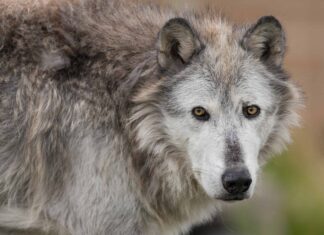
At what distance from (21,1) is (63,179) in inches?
57.5

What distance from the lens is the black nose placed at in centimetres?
771

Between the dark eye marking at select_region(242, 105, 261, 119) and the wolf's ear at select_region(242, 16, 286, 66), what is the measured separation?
1.51 ft

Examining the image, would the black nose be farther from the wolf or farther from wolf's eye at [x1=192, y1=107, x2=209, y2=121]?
wolf's eye at [x1=192, y1=107, x2=209, y2=121]

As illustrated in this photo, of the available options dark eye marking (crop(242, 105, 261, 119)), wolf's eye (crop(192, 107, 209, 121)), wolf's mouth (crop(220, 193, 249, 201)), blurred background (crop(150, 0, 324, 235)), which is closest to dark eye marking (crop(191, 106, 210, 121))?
wolf's eye (crop(192, 107, 209, 121))

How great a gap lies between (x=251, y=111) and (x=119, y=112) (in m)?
0.98

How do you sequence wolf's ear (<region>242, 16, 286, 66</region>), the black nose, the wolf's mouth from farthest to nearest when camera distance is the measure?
wolf's ear (<region>242, 16, 286, 66</region>), the wolf's mouth, the black nose

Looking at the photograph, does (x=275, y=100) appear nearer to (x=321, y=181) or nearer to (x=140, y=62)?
(x=140, y=62)

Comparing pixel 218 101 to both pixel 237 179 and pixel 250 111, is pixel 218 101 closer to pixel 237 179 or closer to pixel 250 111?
pixel 250 111

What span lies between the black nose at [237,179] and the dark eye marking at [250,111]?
0.48 metres

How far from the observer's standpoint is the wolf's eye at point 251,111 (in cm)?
804

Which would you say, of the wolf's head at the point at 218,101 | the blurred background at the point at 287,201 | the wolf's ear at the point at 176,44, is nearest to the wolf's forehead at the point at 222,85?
the wolf's head at the point at 218,101

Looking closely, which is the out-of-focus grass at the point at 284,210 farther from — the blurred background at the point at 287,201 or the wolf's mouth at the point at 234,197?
the wolf's mouth at the point at 234,197

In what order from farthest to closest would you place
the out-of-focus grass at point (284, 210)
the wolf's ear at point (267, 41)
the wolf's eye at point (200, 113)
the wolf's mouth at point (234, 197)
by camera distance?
the out-of-focus grass at point (284, 210) < the wolf's ear at point (267, 41) < the wolf's eye at point (200, 113) < the wolf's mouth at point (234, 197)

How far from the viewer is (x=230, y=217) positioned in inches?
455
